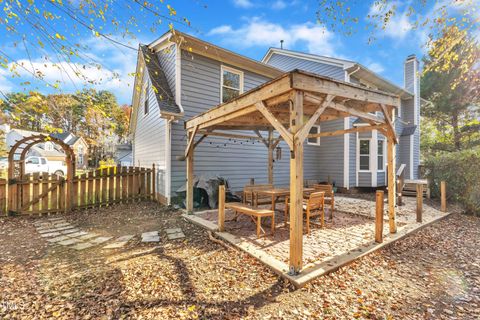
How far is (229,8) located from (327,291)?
631cm

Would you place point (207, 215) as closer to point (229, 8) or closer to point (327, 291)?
point (327, 291)

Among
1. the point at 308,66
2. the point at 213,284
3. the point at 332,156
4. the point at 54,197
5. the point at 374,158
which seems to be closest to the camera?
the point at 213,284

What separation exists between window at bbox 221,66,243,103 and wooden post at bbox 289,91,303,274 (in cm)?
595

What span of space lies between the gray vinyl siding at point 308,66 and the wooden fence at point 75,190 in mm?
9543

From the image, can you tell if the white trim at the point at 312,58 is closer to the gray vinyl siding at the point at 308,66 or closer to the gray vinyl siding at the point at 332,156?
the gray vinyl siding at the point at 308,66

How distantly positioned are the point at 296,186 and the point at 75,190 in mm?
7114

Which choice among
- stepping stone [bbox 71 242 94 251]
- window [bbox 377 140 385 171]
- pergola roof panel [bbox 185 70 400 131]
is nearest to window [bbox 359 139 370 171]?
window [bbox 377 140 385 171]

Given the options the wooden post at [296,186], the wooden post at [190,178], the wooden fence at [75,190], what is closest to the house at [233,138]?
the wooden fence at [75,190]

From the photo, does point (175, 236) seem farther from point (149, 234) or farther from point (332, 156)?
point (332, 156)

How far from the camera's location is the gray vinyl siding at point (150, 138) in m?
8.09

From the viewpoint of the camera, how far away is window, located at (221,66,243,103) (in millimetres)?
8711

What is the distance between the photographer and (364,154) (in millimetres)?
11617

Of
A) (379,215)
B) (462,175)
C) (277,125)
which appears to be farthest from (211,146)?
(462,175)

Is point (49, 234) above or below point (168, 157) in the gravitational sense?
below
